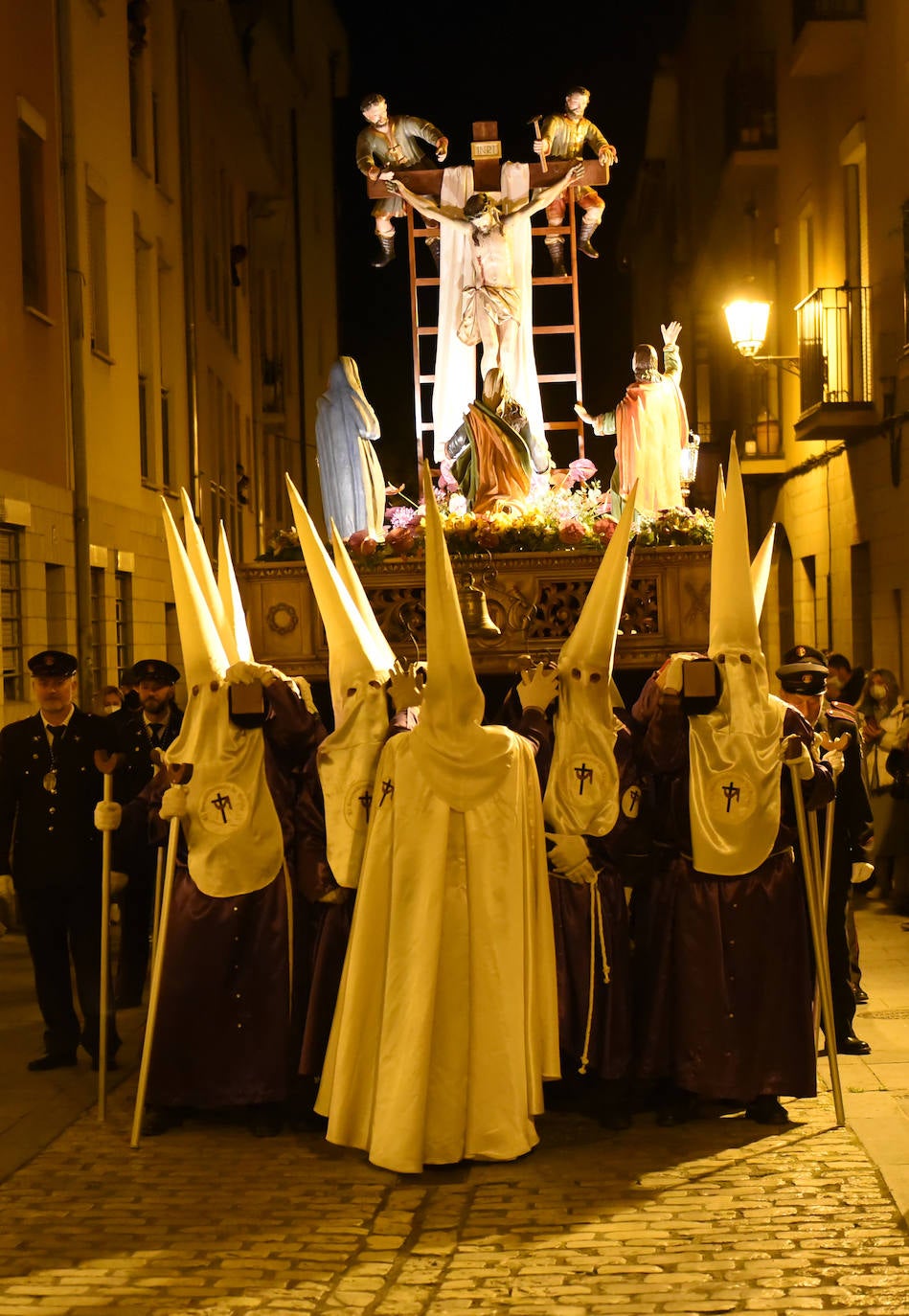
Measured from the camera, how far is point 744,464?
2298 centimetres

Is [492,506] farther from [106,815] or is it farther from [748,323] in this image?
[748,323]

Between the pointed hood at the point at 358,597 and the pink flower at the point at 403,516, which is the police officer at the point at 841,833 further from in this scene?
the pink flower at the point at 403,516

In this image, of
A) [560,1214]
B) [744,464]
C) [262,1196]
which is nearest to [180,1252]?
[262,1196]

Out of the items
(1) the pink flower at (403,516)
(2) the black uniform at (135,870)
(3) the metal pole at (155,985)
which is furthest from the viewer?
(1) the pink flower at (403,516)

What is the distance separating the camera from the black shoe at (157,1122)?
6.83 metres

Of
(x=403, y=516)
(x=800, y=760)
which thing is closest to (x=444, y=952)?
(x=800, y=760)

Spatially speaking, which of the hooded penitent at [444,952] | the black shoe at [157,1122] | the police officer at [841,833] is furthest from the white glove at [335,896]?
the police officer at [841,833]

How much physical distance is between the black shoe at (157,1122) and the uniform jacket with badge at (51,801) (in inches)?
55.9

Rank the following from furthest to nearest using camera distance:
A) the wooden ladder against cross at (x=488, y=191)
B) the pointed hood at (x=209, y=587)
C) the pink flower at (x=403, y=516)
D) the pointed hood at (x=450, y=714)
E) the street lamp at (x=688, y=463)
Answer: the wooden ladder against cross at (x=488, y=191) < the street lamp at (x=688, y=463) < the pink flower at (x=403, y=516) < the pointed hood at (x=209, y=587) < the pointed hood at (x=450, y=714)

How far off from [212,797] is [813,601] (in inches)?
607

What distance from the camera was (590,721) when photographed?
22.6 ft

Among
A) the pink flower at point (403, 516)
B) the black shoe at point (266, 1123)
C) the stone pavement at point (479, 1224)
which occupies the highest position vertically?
the pink flower at point (403, 516)

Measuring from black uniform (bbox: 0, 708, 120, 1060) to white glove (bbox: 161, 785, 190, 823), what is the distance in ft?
4.39

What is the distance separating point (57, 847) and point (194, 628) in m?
1.62
